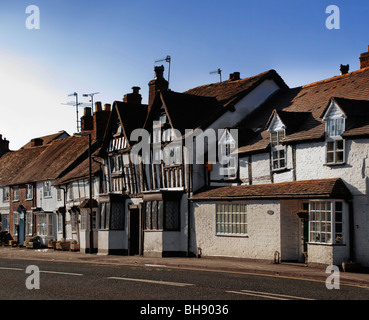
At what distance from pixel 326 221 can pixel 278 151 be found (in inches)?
177

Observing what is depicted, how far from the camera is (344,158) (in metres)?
22.0

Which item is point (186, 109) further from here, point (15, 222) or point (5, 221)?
point (5, 221)

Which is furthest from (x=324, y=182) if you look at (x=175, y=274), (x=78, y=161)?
(x=78, y=161)

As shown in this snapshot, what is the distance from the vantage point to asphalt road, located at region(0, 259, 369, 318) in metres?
12.2

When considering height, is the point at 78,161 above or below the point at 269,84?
below

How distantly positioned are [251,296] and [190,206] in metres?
16.8

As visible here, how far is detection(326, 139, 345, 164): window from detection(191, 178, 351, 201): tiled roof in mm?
794

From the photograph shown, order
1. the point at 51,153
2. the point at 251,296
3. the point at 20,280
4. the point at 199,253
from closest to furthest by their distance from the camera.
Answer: the point at 251,296, the point at 20,280, the point at 199,253, the point at 51,153

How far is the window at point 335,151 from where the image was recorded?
874 inches

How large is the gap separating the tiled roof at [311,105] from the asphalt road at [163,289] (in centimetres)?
813

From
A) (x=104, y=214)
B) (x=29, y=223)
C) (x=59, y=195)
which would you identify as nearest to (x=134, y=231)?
(x=104, y=214)

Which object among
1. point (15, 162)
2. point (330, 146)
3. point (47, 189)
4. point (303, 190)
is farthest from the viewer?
point (15, 162)

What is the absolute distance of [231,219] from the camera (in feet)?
86.9

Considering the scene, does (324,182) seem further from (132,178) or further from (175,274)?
(132,178)
